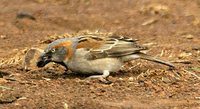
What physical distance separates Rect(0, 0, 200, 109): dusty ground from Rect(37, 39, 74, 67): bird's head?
25 centimetres

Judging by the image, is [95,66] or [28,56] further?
[28,56]

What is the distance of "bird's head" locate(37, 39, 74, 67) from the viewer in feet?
29.1

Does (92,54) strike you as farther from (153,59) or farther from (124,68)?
(124,68)

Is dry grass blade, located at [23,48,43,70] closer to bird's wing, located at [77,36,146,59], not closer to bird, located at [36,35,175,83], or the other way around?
bird, located at [36,35,175,83]

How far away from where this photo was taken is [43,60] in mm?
9000

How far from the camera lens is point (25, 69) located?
962 cm

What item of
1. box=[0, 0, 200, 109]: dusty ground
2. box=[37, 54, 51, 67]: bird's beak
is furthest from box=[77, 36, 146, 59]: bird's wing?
box=[37, 54, 51, 67]: bird's beak

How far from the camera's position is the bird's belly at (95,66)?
28.9ft

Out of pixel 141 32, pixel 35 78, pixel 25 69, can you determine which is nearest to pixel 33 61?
pixel 25 69

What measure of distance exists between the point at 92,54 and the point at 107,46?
0.30m

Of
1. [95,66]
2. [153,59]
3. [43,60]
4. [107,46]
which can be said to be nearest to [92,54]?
[95,66]

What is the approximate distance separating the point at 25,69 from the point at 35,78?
0.69 m

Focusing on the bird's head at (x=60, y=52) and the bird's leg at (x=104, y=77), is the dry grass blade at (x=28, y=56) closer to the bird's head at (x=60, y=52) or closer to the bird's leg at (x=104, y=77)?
the bird's head at (x=60, y=52)

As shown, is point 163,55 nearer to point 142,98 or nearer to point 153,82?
point 153,82
